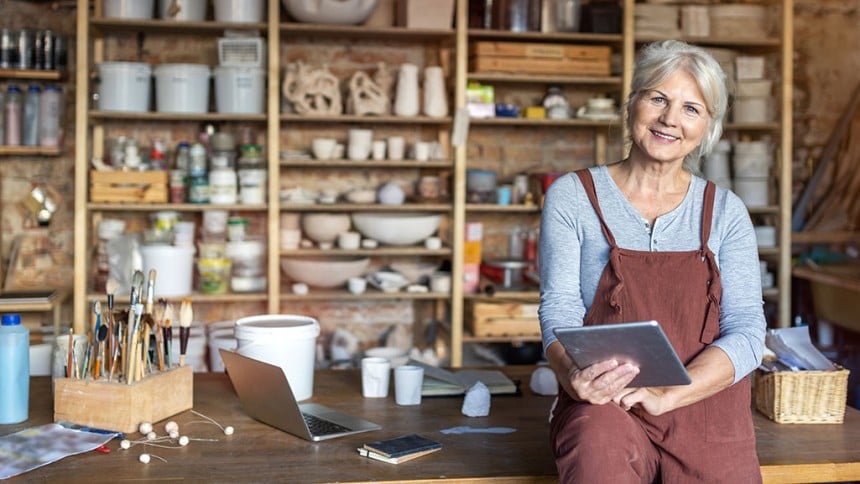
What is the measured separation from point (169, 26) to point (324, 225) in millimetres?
1226

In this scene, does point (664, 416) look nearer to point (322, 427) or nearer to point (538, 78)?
point (322, 427)

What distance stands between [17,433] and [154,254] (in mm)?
2553

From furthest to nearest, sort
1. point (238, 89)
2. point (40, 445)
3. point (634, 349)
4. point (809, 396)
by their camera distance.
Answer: point (238, 89) → point (809, 396) → point (40, 445) → point (634, 349)

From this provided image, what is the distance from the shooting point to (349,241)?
4855 millimetres

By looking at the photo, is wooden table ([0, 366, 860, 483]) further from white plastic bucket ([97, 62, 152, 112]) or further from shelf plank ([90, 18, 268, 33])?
shelf plank ([90, 18, 268, 33])

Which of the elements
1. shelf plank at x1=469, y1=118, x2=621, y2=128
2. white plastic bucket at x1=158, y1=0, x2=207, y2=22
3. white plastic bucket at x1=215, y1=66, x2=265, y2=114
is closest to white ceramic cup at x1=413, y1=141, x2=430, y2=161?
shelf plank at x1=469, y1=118, x2=621, y2=128

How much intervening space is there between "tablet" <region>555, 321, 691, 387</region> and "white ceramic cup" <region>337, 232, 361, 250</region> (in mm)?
3006

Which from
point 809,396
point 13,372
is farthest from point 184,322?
point 809,396

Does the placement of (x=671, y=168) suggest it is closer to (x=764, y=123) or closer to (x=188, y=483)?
(x=188, y=483)

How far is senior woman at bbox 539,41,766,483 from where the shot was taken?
6.30ft

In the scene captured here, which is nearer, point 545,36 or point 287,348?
point 287,348

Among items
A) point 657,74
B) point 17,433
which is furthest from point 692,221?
point 17,433

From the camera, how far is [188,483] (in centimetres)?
185

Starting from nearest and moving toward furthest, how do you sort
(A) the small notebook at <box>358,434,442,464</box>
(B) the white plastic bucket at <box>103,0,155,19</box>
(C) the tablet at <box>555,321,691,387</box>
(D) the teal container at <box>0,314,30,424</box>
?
(C) the tablet at <box>555,321,691,387</box> → (A) the small notebook at <box>358,434,442,464</box> → (D) the teal container at <box>0,314,30,424</box> → (B) the white plastic bucket at <box>103,0,155,19</box>
